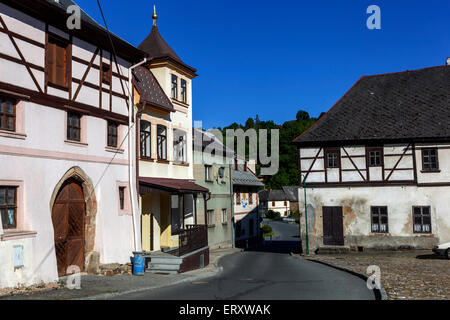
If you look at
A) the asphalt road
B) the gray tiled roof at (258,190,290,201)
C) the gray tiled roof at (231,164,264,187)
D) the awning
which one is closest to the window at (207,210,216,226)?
the gray tiled roof at (231,164,264,187)

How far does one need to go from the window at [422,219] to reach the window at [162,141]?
49.2 ft

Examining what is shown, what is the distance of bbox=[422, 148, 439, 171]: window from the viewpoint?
25969 millimetres

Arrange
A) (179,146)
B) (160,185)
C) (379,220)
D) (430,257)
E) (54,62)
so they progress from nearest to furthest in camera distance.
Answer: (54,62), (160,185), (179,146), (430,257), (379,220)

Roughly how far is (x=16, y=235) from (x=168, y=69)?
12.9 m

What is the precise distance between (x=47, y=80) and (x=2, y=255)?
5.59 meters

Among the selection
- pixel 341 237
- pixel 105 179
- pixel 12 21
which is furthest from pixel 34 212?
pixel 341 237

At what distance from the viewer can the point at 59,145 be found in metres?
14.5

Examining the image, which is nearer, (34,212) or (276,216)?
(34,212)

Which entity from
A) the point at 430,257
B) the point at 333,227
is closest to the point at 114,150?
the point at 333,227

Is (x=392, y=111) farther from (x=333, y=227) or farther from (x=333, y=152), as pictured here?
(x=333, y=227)

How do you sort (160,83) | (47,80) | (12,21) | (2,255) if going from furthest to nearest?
1. (160,83)
2. (47,80)
3. (12,21)
4. (2,255)

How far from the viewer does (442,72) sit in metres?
29.6

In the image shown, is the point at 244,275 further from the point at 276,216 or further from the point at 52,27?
the point at 276,216

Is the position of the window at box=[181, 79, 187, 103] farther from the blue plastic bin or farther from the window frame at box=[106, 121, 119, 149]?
the blue plastic bin
